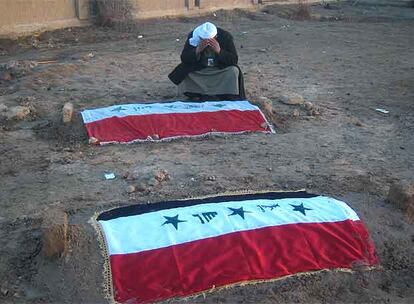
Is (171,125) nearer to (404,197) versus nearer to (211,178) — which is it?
(211,178)

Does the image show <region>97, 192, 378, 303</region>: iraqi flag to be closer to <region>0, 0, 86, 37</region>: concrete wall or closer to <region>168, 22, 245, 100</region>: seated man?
<region>168, 22, 245, 100</region>: seated man

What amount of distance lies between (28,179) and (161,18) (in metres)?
9.36

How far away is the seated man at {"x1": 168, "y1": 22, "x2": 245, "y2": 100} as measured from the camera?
21.6 ft

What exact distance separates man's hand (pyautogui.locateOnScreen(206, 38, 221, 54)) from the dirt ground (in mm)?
849

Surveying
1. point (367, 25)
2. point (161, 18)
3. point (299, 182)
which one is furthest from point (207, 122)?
point (367, 25)

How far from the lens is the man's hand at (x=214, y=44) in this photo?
647 cm

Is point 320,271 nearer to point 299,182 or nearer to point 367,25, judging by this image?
point 299,182

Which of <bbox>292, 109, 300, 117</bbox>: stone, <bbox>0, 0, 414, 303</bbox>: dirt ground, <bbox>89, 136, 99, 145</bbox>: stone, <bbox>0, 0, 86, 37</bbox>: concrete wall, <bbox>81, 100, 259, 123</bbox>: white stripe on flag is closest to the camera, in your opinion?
<bbox>0, 0, 414, 303</bbox>: dirt ground

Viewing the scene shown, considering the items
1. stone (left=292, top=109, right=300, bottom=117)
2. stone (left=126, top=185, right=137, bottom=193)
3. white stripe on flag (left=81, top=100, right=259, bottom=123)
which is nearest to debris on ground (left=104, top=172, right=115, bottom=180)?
stone (left=126, top=185, right=137, bottom=193)

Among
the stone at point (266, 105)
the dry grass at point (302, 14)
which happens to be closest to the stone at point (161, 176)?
the stone at point (266, 105)

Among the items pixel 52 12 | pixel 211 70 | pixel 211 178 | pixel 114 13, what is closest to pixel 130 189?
pixel 211 178

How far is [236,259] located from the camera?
334 cm

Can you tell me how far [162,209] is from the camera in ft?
12.6

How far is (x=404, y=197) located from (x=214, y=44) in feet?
10.3
